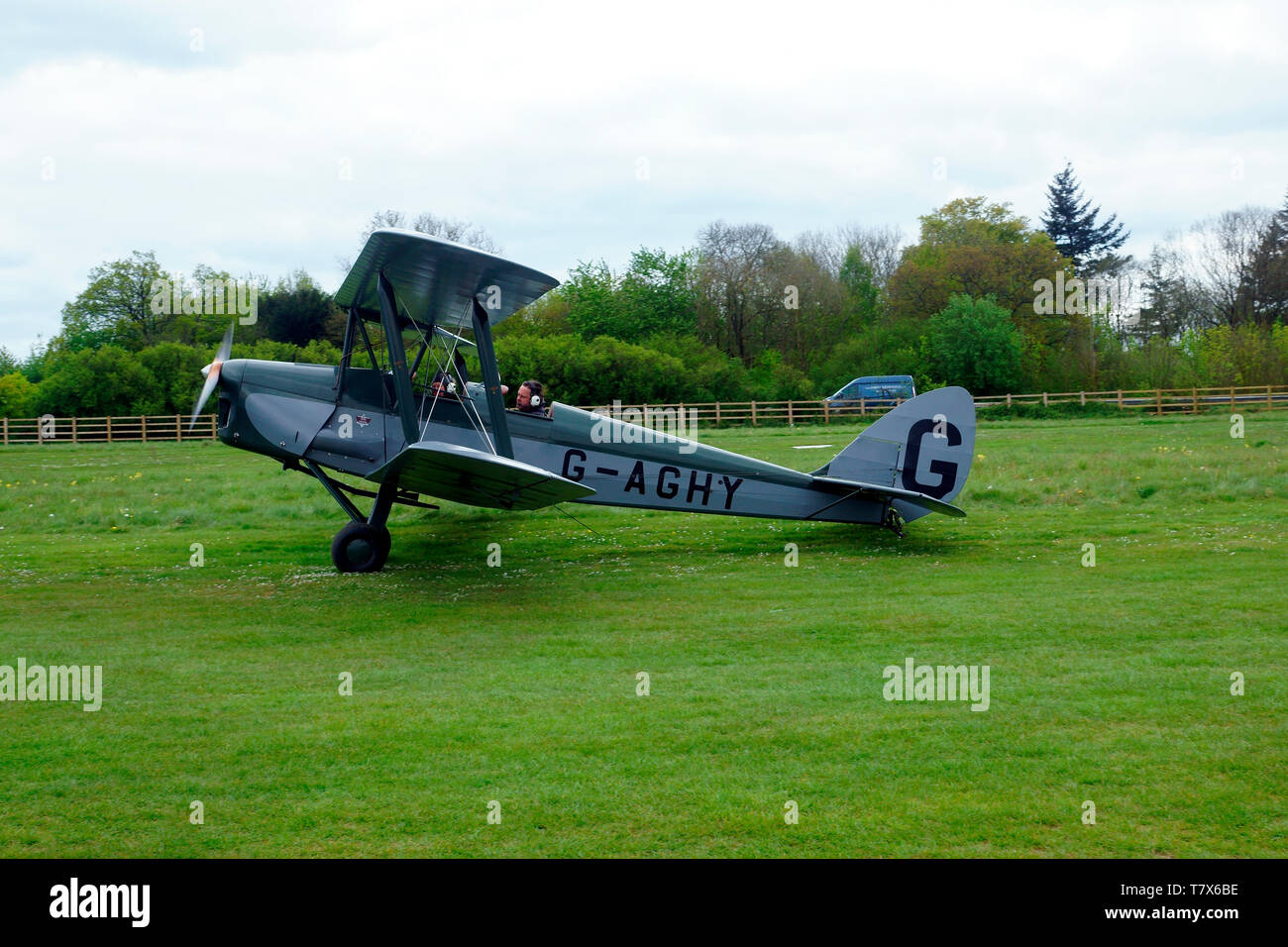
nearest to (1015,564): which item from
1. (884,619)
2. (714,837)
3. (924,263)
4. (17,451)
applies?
(884,619)

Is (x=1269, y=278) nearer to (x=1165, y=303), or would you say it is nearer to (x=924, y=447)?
(x=1165, y=303)

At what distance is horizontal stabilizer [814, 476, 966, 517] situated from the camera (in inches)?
481

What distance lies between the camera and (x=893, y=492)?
12.7m

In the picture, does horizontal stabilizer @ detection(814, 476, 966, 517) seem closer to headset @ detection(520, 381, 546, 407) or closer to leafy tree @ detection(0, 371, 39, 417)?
headset @ detection(520, 381, 546, 407)

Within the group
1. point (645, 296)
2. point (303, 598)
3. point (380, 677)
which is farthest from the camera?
point (645, 296)

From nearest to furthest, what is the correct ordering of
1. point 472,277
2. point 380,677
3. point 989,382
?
point 380,677 → point 472,277 → point 989,382

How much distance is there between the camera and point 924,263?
57.9 metres

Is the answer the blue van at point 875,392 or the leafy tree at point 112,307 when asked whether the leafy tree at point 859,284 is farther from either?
the leafy tree at point 112,307

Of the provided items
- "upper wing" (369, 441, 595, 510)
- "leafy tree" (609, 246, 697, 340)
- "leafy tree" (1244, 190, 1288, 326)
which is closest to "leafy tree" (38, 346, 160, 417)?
"leafy tree" (609, 246, 697, 340)

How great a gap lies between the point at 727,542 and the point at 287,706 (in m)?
7.94

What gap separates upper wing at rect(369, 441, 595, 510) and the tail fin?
469 centimetres

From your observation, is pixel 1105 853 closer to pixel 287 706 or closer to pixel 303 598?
pixel 287 706

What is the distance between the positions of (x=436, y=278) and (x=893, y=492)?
21.0 ft

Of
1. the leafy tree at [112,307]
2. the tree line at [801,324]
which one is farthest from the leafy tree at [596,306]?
the leafy tree at [112,307]
